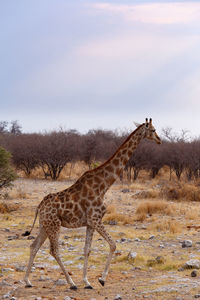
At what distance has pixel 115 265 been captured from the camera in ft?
28.8

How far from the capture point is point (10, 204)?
57.9ft

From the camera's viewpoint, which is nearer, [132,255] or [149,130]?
[149,130]

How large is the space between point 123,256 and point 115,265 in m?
0.56

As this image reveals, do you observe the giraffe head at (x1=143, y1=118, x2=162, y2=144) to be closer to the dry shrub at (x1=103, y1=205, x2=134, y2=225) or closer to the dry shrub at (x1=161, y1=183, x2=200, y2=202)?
the dry shrub at (x1=103, y1=205, x2=134, y2=225)

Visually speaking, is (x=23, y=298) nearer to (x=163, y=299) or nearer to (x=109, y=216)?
(x=163, y=299)

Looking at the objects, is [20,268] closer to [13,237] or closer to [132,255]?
[132,255]

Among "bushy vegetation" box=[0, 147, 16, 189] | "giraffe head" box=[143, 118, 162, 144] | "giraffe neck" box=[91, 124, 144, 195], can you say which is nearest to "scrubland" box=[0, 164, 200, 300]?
"bushy vegetation" box=[0, 147, 16, 189]

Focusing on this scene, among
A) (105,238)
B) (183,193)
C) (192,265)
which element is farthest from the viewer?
(183,193)

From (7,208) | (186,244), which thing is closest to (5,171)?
(7,208)

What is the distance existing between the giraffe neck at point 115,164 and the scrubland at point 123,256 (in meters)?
1.69

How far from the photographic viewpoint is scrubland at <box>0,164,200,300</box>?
7113 mm

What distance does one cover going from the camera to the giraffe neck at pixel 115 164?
25.3 ft

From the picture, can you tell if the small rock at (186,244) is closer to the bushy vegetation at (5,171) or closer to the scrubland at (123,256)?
the scrubland at (123,256)

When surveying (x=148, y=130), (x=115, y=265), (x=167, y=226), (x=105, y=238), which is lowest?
(x=115, y=265)
